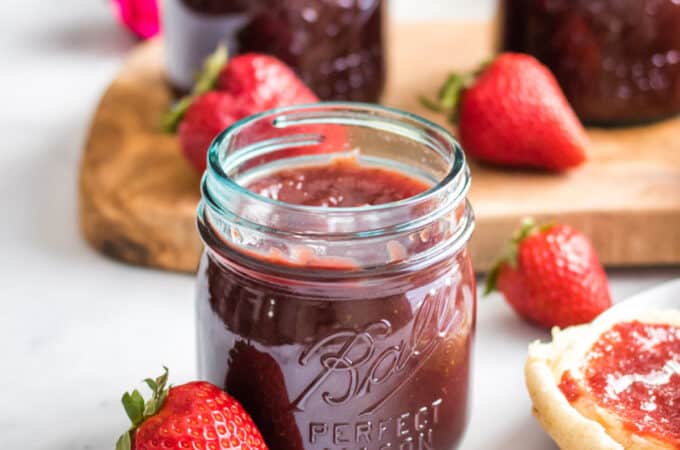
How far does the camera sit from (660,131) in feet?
6.70

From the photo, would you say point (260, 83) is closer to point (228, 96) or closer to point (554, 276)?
point (228, 96)

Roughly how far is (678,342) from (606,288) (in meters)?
0.22

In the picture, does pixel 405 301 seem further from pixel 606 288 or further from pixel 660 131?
pixel 660 131

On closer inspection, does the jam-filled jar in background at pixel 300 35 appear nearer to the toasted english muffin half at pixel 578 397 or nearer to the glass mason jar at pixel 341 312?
the glass mason jar at pixel 341 312

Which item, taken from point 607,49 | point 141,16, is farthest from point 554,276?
point 141,16

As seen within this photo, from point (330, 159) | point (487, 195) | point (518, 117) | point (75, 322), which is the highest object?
point (330, 159)

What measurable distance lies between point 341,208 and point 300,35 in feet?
2.78

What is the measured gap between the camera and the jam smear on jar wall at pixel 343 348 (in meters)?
1.18

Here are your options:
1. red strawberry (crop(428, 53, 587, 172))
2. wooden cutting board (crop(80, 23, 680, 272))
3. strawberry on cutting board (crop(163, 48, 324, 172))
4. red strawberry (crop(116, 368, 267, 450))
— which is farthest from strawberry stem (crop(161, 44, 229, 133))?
red strawberry (crop(116, 368, 267, 450))

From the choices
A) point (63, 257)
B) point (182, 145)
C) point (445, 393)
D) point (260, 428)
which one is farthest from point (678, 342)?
point (63, 257)

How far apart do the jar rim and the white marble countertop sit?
359mm

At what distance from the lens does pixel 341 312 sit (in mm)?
1178

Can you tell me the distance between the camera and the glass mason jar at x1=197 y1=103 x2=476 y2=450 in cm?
117

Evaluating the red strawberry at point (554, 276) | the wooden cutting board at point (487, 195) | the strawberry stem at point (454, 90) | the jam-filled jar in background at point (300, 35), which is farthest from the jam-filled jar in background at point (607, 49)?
the red strawberry at point (554, 276)
